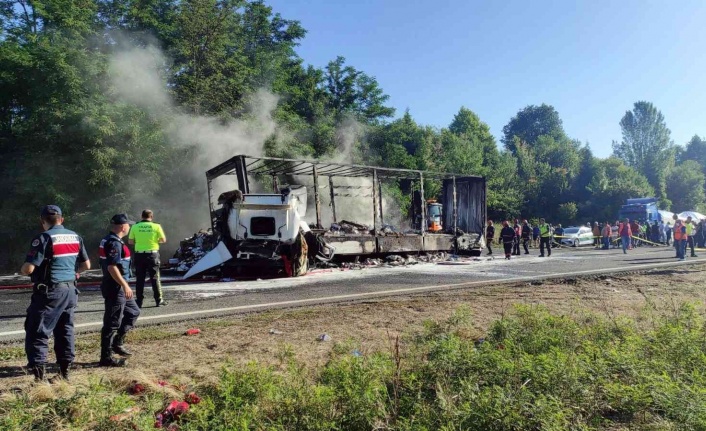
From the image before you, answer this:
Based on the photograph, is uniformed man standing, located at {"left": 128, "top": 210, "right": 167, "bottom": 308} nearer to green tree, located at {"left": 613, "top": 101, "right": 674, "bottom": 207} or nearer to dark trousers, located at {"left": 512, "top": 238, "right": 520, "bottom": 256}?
dark trousers, located at {"left": 512, "top": 238, "right": 520, "bottom": 256}

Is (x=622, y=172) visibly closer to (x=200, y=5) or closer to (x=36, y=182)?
(x=200, y=5)

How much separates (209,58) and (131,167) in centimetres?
809

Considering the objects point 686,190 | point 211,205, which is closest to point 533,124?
point 686,190

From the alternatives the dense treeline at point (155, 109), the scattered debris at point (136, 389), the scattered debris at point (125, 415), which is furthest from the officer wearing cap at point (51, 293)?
the dense treeline at point (155, 109)

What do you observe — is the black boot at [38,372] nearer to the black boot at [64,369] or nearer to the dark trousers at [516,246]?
the black boot at [64,369]

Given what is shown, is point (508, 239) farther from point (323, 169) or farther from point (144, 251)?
point (144, 251)

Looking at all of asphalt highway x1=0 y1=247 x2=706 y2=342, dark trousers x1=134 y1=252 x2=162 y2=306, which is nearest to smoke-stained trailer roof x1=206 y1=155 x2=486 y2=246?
asphalt highway x1=0 y1=247 x2=706 y2=342

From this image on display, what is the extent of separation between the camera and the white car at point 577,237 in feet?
91.3

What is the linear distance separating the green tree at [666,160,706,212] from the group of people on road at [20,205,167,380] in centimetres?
6632

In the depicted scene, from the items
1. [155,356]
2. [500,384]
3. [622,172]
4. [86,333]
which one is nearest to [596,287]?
[500,384]

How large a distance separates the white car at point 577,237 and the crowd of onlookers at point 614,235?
0.97ft

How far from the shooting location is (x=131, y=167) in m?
18.5

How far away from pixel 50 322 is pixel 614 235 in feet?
107

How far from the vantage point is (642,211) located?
31953 millimetres
